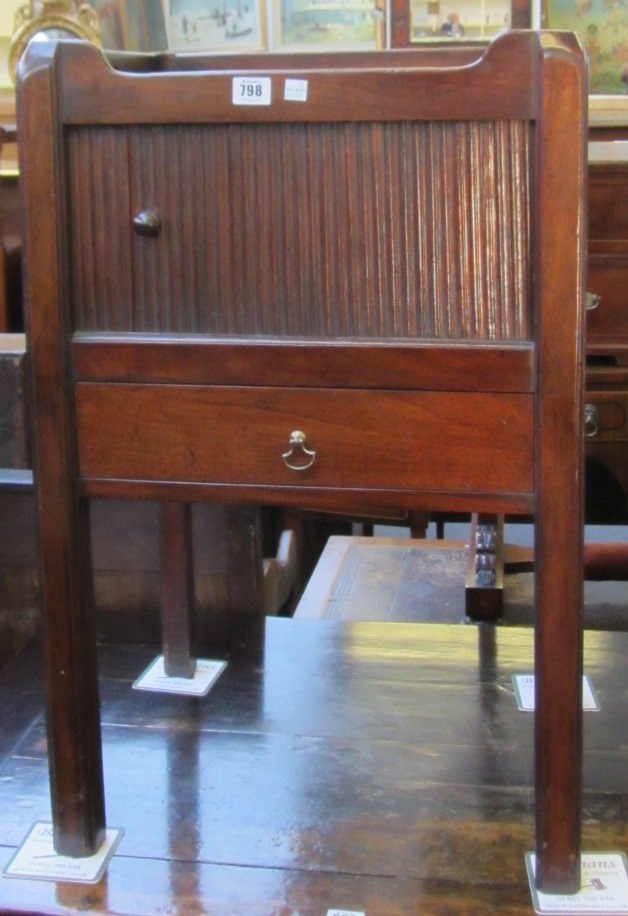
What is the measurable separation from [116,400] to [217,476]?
0.39 ft

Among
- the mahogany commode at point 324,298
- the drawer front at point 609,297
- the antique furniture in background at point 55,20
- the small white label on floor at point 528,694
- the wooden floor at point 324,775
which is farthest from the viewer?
the antique furniture in background at point 55,20

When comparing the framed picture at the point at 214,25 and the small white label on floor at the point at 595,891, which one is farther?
the framed picture at the point at 214,25

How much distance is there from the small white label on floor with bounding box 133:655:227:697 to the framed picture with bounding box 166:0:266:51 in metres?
1.86

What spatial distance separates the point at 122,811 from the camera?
1206 millimetres

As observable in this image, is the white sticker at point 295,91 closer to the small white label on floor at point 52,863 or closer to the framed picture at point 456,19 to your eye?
the small white label on floor at point 52,863

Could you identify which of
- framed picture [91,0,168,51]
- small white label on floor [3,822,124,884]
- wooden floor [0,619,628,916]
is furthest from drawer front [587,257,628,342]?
framed picture [91,0,168,51]

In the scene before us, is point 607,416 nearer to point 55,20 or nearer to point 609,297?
point 609,297

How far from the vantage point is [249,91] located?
0.98m

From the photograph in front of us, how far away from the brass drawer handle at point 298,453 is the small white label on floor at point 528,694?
22.0 inches

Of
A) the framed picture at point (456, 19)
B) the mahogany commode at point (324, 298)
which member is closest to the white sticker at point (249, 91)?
the mahogany commode at point (324, 298)

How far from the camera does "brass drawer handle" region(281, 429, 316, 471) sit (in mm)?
1016

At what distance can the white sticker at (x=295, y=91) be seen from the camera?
3.17ft

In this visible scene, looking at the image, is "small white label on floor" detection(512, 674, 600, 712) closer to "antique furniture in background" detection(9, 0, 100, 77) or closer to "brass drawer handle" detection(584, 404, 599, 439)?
"brass drawer handle" detection(584, 404, 599, 439)

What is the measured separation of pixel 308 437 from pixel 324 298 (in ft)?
0.41
